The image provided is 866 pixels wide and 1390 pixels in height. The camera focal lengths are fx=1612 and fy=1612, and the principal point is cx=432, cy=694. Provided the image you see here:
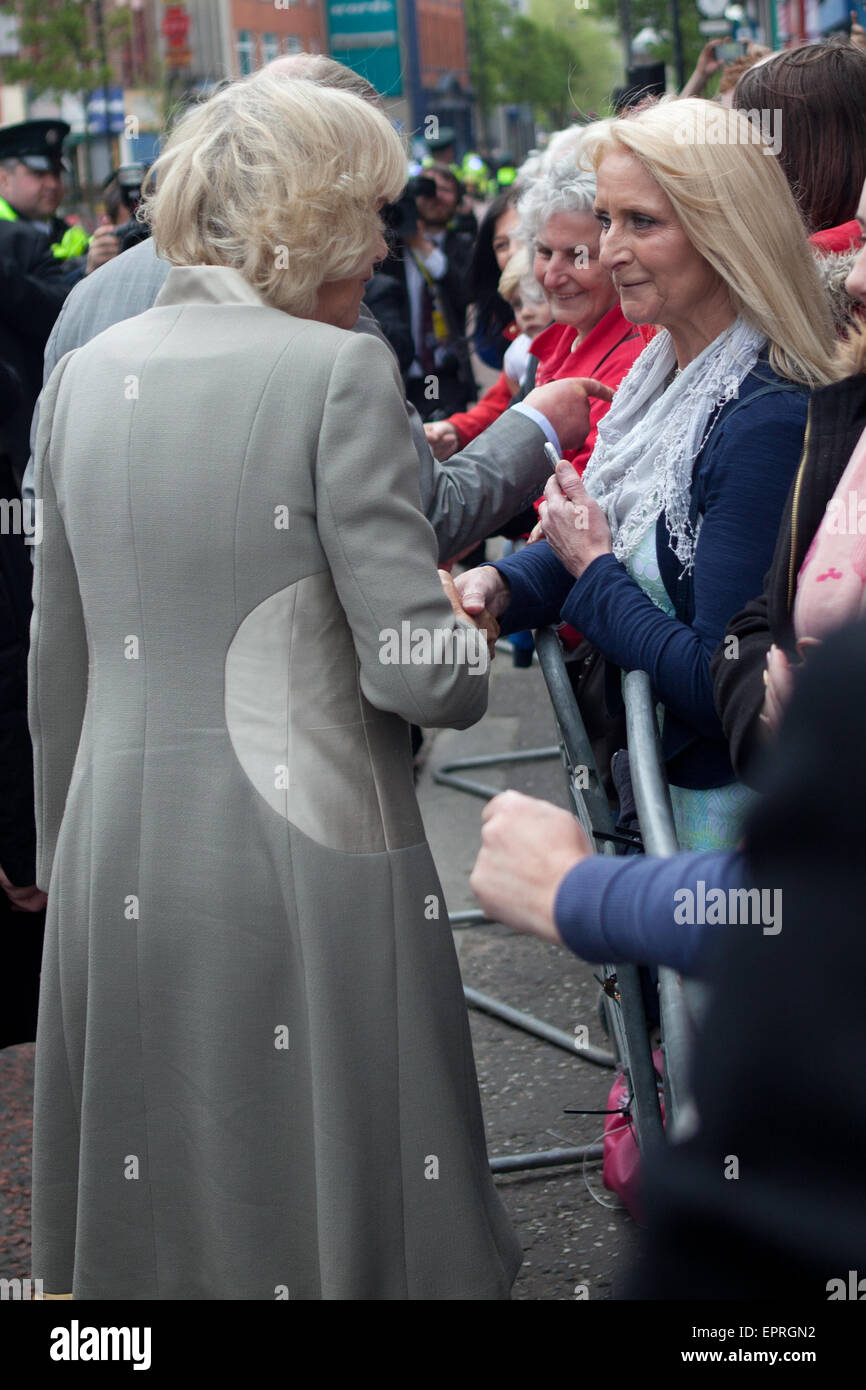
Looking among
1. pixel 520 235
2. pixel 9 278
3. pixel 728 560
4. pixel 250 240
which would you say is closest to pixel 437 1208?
pixel 728 560

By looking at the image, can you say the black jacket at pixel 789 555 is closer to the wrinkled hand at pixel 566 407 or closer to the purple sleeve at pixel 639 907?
the purple sleeve at pixel 639 907

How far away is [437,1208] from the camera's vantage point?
2.24m

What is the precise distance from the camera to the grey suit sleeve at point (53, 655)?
2.27m

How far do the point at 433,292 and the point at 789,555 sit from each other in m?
7.63

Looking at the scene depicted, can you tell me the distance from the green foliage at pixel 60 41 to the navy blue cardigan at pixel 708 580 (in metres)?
28.9

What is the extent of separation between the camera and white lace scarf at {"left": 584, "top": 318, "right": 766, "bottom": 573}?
2295mm

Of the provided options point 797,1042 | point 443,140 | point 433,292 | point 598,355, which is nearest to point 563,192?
point 598,355

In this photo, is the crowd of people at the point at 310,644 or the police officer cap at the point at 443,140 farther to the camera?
the police officer cap at the point at 443,140

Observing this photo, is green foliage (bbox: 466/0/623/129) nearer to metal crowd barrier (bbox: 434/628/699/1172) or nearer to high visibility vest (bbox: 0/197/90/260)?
high visibility vest (bbox: 0/197/90/260)

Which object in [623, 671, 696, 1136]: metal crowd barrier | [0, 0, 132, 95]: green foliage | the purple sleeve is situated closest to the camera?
the purple sleeve

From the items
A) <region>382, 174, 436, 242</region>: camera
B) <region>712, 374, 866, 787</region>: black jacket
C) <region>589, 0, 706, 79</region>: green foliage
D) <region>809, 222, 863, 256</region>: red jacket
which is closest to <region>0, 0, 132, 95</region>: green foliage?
<region>589, 0, 706, 79</region>: green foliage

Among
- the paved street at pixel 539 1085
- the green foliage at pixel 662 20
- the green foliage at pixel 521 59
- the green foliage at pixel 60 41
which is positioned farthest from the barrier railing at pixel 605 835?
the green foliage at pixel 521 59

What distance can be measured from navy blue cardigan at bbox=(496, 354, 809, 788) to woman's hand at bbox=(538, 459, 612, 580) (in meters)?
0.03

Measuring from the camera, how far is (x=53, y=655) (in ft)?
7.56
